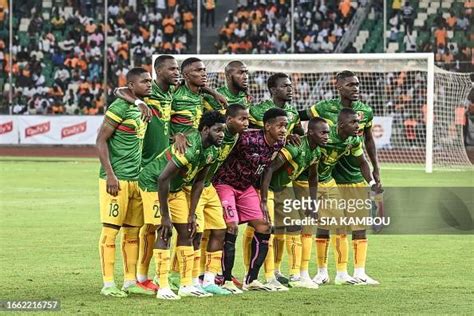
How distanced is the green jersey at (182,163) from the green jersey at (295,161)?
4.32 ft

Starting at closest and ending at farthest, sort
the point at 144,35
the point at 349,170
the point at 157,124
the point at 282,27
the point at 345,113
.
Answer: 1. the point at 157,124
2. the point at 345,113
3. the point at 349,170
4. the point at 282,27
5. the point at 144,35

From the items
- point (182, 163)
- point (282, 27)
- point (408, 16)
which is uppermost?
point (408, 16)

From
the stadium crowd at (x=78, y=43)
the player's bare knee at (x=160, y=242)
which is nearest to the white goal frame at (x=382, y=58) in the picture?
the stadium crowd at (x=78, y=43)

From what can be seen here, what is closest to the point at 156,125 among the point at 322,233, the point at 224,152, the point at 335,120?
the point at 224,152

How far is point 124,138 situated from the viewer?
10.9 m

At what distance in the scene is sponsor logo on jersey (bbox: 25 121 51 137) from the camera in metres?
36.2

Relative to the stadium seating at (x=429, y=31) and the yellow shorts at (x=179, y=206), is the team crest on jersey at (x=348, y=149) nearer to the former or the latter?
the yellow shorts at (x=179, y=206)

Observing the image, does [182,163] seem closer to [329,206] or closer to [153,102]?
[153,102]

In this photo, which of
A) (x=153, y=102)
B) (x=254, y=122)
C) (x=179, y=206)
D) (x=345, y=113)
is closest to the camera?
(x=179, y=206)

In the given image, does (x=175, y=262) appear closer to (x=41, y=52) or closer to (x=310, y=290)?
(x=310, y=290)

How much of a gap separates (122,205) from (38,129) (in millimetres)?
26006

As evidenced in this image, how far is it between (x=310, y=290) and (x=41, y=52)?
1172 inches

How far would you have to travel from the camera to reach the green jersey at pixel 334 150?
12164mm

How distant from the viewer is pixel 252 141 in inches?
453
